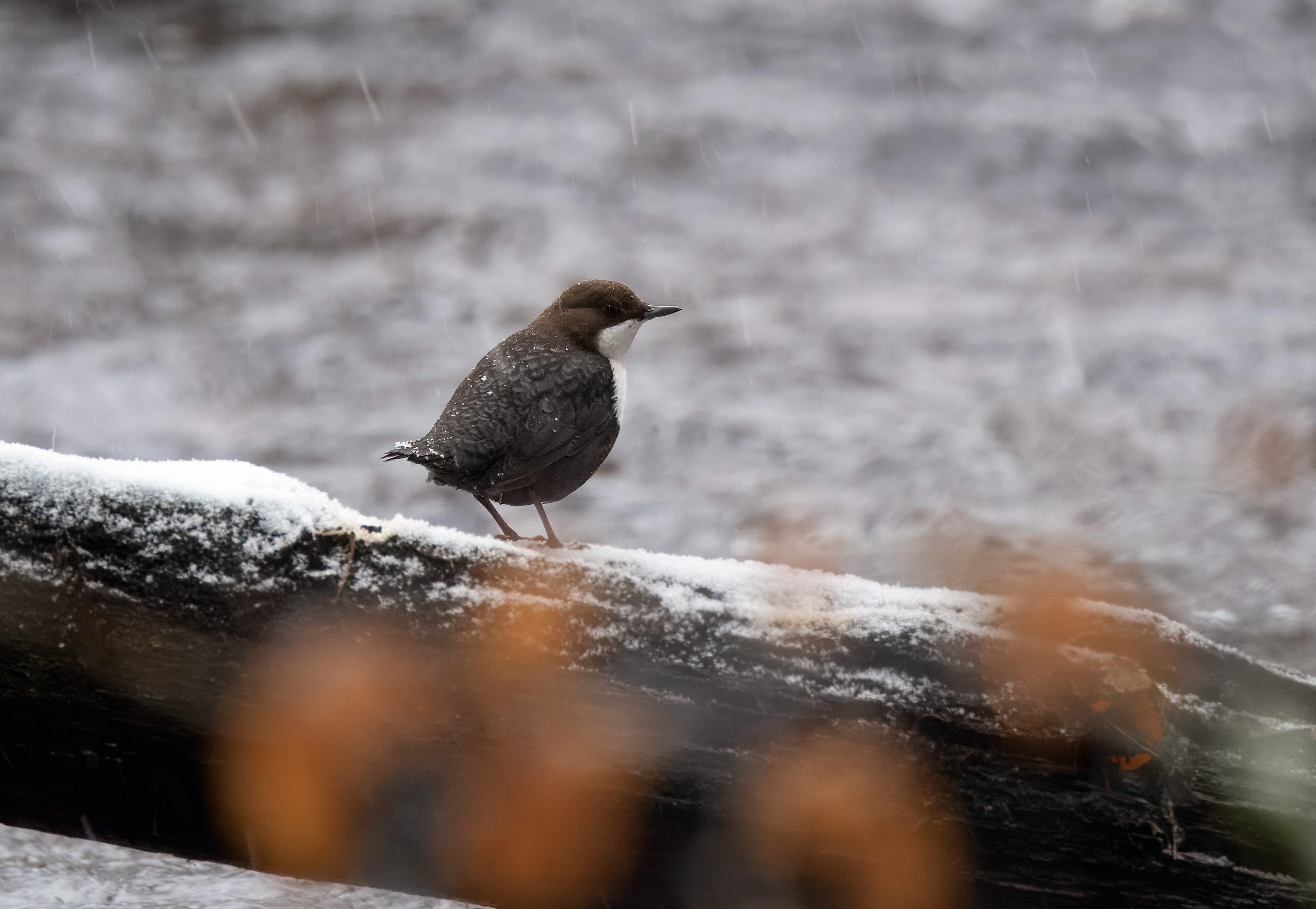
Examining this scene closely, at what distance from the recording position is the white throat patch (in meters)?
2.76

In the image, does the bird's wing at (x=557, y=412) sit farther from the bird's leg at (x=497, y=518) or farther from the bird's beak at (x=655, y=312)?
the bird's beak at (x=655, y=312)

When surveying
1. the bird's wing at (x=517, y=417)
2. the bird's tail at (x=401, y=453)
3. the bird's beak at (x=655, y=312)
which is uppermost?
the bird's beak at (x=655, y=312)

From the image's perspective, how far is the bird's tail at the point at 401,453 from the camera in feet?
7.10

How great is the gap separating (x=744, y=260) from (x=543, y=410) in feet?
19.0

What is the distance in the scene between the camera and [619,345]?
2.85 m

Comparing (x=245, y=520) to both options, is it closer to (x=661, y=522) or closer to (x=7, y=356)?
(x=661, y=522)

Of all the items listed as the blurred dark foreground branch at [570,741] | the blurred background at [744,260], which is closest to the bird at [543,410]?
the blurred dark foreground branch at [570,741]

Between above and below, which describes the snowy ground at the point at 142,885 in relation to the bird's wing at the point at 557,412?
below

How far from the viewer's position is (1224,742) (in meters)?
1.70

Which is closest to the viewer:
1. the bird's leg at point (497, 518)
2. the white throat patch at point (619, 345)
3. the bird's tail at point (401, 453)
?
the bird's tail at point (401, 453)

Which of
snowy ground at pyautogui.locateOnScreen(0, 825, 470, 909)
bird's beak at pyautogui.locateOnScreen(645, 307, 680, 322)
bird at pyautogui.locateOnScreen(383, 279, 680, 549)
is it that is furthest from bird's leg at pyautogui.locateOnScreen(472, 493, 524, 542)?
snowy ground at pyautogui.locateOnScreen(0, 825, 470, 909)

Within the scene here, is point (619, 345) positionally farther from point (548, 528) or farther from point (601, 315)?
point (548, 528)

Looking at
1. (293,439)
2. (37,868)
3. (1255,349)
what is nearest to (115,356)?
(293,439)

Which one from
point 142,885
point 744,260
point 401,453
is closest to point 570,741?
→ point 401,453
